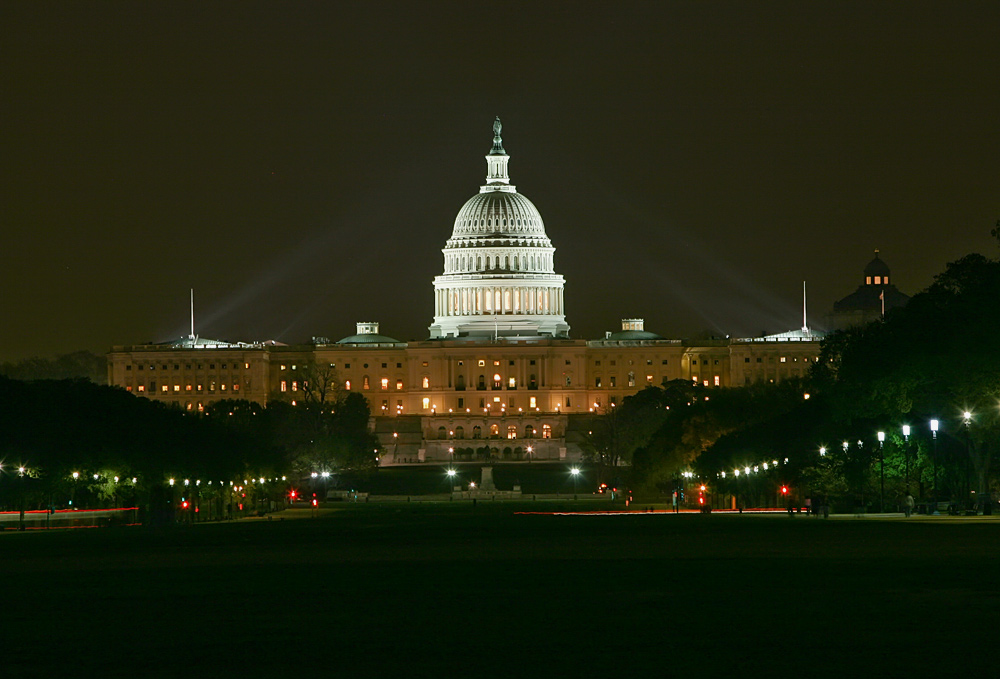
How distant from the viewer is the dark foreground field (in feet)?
71.6

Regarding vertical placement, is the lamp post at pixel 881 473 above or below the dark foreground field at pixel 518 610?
above

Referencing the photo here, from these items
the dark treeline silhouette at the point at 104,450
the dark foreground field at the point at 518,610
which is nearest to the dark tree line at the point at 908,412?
the dark foreground field at the point at 518,610

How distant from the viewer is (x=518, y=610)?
27.8 m

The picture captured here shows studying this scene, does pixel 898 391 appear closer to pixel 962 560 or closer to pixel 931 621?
pixel 962 560

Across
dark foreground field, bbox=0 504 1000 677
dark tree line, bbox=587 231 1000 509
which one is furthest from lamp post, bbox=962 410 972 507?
dark foreground field, bbox=0 504 1000 677

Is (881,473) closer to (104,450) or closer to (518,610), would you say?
(104,450)

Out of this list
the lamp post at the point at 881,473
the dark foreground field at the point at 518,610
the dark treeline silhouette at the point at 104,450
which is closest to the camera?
the dark foreground field at the point at 518,610

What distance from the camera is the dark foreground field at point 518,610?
71.6ft

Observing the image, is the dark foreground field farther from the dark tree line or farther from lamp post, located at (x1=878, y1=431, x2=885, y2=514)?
lamp post, located at (x1=878, y1=431, x2=885, y2=514)

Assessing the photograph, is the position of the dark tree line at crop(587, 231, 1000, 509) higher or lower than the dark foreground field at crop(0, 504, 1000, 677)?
higher

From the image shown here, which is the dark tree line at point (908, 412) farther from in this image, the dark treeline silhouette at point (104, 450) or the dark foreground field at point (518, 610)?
the dark treeline silhouette at point (104, 450)

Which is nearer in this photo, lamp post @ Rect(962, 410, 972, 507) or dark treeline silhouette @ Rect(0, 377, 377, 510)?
lamp post @ Rect(962, 410, 972, 507)

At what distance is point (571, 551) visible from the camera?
143ft

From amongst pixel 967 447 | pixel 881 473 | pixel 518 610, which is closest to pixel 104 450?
pixel 881 473
